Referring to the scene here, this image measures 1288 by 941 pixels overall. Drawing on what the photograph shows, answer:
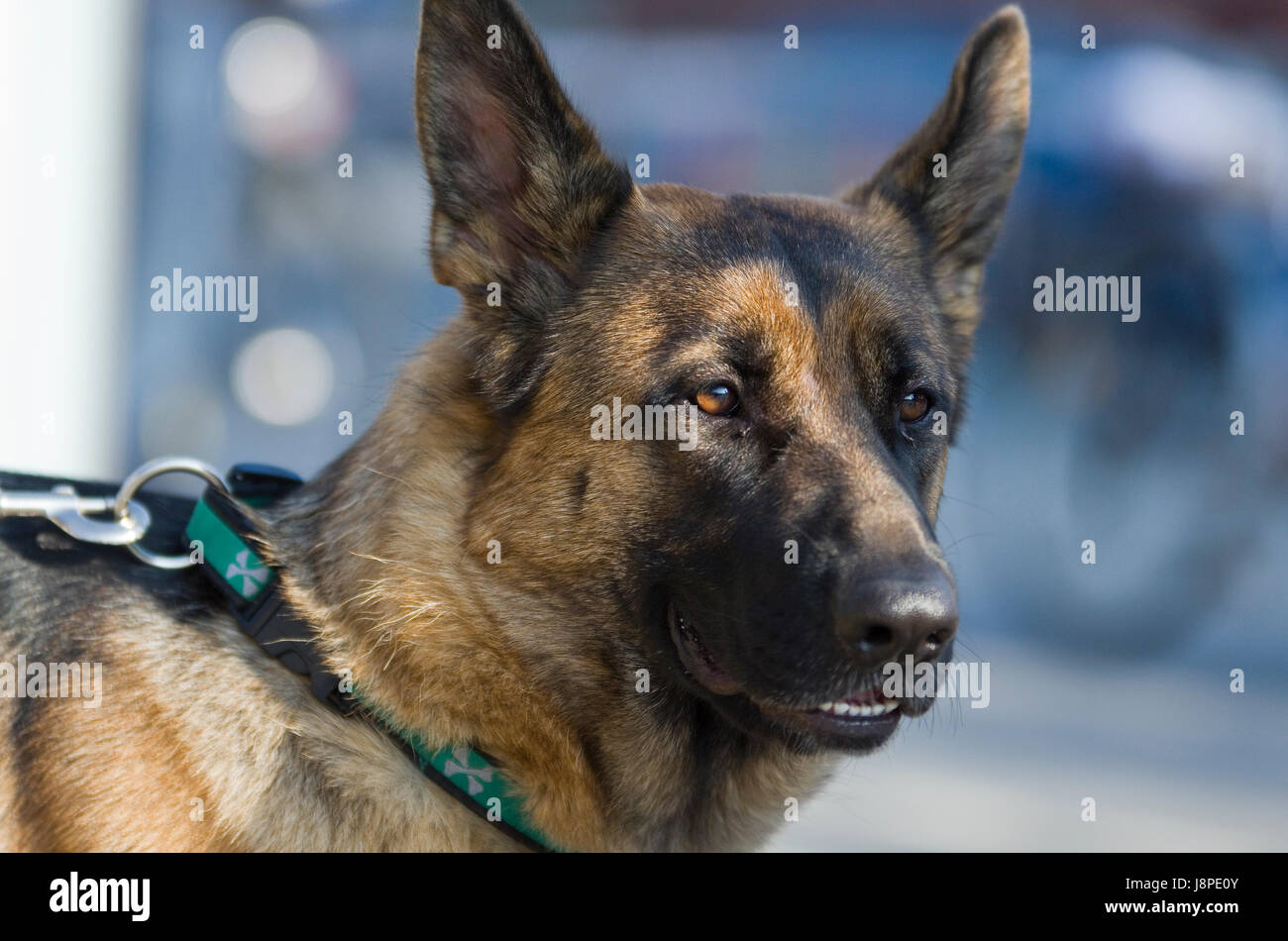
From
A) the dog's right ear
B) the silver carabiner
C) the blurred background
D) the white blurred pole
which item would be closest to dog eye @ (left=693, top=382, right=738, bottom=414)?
the dog's right ear

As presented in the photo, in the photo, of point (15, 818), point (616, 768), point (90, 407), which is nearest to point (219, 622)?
point (15, 818)

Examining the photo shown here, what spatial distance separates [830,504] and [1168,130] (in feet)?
18.2

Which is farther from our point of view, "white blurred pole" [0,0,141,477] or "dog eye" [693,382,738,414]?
"white blurred pole" [0,0,141,477]

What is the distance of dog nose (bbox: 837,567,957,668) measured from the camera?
2.20m

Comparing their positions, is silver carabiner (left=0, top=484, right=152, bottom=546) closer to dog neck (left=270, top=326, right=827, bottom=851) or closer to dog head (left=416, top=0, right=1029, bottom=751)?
dog neck (left=270, top=326, right=827, bottom=851)

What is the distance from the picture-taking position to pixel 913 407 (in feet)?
9.17

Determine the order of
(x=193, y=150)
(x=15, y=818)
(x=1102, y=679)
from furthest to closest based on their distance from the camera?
(x=193, y=150), (x=1102, y=679), (x=15, y=818)

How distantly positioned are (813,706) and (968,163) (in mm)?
1596

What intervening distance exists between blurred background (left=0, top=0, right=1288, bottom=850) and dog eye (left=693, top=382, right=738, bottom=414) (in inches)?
145

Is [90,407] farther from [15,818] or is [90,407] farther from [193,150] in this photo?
[15,818]

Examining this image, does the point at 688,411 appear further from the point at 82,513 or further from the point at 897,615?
the point at 82,513

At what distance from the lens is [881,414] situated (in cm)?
271

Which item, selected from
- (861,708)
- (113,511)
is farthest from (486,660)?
(113,511)

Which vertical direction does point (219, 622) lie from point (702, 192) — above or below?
below
